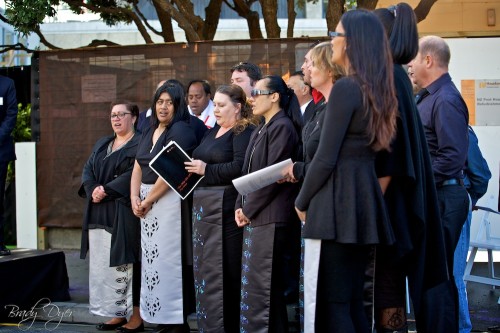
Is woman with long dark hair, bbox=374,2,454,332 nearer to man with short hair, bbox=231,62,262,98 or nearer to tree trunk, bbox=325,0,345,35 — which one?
man with short hair, bbox=231,62,262,98

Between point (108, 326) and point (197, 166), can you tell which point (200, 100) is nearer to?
point (197, 166)

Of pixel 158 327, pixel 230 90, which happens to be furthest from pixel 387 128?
pixel 158 327

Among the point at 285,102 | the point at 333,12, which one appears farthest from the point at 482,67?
the point at 285,102

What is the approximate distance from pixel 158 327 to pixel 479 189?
2870 millimetres

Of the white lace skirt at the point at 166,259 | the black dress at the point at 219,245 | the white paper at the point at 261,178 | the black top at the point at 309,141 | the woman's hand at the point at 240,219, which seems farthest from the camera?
the white lace skirt at the point at 166,259

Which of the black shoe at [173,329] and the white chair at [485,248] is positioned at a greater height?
the white chair at [485,248]

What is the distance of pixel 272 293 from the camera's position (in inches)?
208

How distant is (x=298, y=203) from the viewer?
4066 mm

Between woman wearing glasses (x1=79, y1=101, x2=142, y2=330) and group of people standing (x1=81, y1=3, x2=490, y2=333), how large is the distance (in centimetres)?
1

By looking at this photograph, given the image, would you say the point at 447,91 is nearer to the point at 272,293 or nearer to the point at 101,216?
the point at 272,293

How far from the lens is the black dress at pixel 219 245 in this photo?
5715 mm

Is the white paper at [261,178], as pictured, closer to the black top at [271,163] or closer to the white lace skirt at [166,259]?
the black top at [271,163]

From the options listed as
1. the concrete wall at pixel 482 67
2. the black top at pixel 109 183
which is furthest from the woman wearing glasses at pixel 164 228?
the concrete wall at pixel 482 67

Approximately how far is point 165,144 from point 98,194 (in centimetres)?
89
